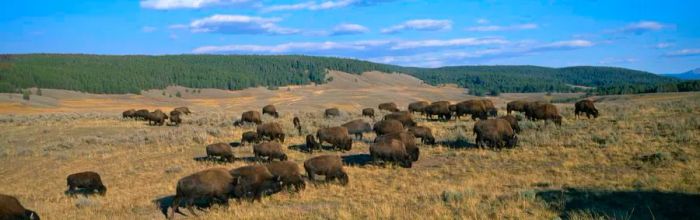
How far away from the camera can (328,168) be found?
15.1m

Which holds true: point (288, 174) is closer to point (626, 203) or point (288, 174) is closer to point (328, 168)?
point (328, 168)

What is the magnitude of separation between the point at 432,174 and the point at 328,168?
319 cm

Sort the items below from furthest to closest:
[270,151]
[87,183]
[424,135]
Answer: [424,135]
[270,151]
[87,183]

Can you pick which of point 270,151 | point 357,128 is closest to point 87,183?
point 270,151

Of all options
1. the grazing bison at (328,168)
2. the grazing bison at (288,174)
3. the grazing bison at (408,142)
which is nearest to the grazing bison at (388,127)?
the grazing bison at (408,142)

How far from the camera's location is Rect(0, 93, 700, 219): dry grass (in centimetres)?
1106

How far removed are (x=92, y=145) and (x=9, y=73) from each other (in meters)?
99.3

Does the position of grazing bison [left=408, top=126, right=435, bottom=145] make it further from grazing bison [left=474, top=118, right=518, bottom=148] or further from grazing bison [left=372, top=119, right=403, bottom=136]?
grazing bison [left=474, top=118, right=518, bottom=148]

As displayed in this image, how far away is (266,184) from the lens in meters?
13.6

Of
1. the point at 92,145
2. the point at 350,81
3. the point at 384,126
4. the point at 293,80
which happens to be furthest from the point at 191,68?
the point at 384,126

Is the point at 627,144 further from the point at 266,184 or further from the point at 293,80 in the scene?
the point at 293,80

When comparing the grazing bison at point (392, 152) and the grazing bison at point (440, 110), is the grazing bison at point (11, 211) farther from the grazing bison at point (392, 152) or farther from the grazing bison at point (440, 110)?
the grazing bison at point (440, 110)

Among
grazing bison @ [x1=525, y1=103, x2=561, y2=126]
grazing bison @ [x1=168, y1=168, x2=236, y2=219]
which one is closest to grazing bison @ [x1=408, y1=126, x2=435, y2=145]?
grazing bison @ [x1=525, y1=103, x2=561, y2=126]

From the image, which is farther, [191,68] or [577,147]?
[191,68]
